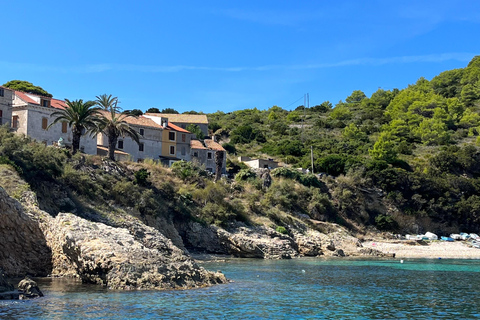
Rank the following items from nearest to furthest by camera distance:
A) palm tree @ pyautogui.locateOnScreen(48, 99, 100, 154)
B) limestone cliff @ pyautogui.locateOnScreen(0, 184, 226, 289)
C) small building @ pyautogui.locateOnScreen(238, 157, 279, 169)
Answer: limestone cliff @ pyautogui.locateOnScreen(0, 184, 226, 289)
palm tree @ pyautogui.locateOnScreen(48, 99, 100, 154)
small building @ pyautogui.locateOnScreen(238, 157, 279, 169)

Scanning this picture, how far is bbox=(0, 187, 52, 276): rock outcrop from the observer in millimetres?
25016

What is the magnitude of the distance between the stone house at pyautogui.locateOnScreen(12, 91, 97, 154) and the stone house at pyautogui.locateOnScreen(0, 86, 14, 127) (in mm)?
536

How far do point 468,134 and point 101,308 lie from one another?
103 meters

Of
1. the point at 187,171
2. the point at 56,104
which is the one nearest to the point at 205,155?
the point at 187,171

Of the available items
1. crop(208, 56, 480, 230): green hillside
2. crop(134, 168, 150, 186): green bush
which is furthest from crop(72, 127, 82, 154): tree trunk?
crop(208, 56, 480, 230): green hillside

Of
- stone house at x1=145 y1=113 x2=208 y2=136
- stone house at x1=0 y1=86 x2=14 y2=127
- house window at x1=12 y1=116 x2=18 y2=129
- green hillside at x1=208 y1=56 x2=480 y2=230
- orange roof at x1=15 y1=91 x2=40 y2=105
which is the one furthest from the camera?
stone house at x1=145 y1=113 x2=208 y2=136

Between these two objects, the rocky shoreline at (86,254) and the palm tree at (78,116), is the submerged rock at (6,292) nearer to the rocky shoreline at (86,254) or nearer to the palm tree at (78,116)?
the rocky shoreline at (86,254)

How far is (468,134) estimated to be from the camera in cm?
10712

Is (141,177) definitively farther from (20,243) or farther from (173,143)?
(20,243)

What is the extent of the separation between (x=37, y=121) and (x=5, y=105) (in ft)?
11.1

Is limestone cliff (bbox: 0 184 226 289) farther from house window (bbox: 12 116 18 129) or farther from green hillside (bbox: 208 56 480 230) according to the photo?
green hillside (bbox: 208 56 480 230)

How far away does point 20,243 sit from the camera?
25656 mm

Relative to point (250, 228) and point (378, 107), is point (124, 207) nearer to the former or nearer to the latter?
point (250, 228)

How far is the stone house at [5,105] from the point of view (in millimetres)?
52703
